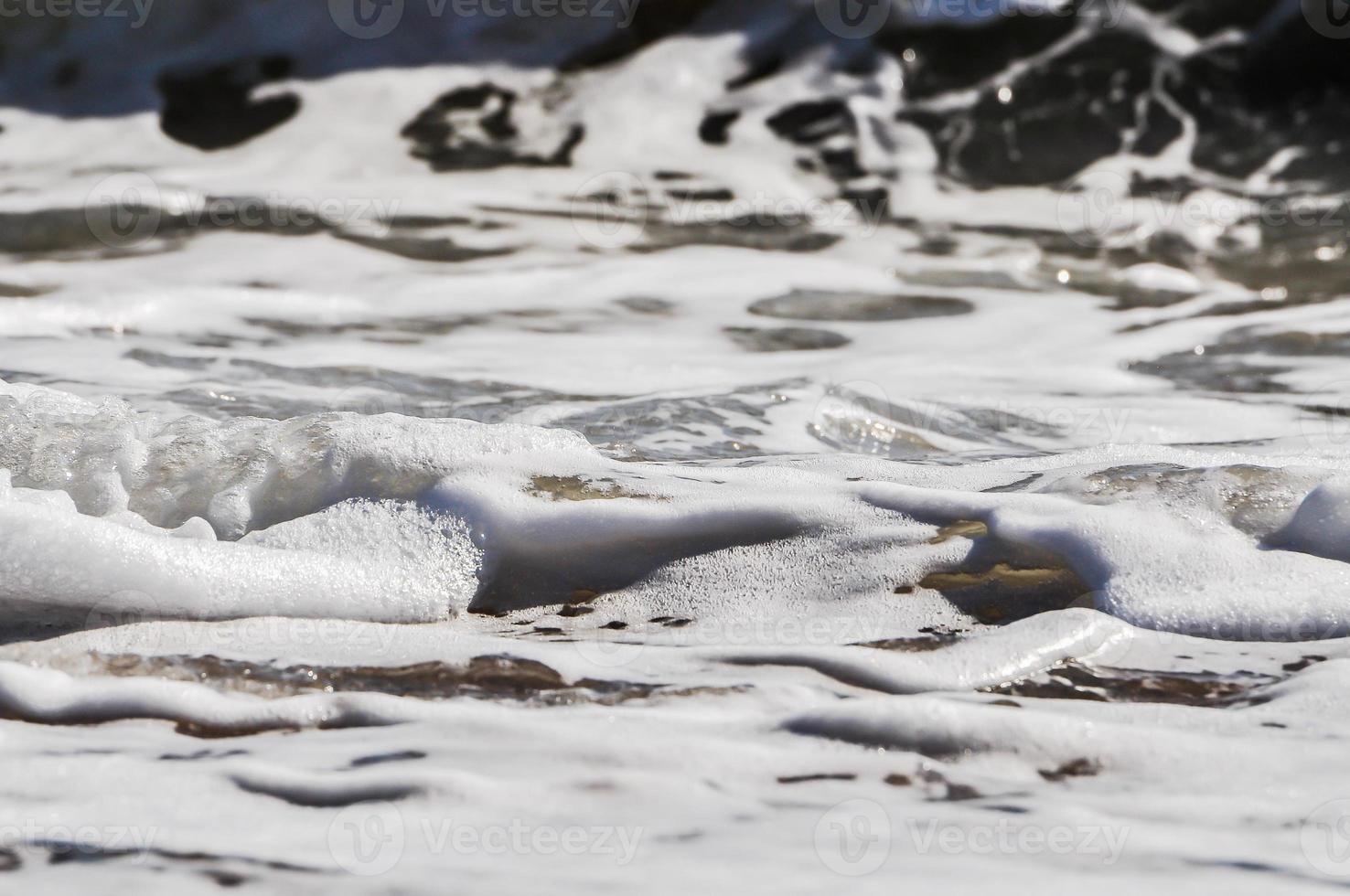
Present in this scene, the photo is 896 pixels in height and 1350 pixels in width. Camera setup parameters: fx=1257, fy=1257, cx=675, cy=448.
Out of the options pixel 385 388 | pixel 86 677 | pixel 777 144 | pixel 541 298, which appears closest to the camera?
pixel 86 677

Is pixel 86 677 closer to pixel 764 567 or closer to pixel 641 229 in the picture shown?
pixel 764 567

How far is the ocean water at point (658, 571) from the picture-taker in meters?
1.08

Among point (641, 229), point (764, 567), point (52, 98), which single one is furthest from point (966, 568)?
point (52, 98)

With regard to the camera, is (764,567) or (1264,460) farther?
(1264,460)

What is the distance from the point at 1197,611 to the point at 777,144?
17.0ft

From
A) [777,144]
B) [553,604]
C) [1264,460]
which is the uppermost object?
[777,144]

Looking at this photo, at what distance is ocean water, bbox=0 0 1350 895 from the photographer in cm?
108

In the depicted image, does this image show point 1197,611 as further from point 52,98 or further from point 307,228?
point 52,98

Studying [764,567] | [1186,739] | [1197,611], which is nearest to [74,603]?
[764,567]

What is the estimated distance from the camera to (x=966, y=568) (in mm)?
1731

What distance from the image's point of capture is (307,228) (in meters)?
5.42

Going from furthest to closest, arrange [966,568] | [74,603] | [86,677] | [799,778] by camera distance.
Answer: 1. [966,568]
2. [74,603]
3. [86,677]
4. [799,778]

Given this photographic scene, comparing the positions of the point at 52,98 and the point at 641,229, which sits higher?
the point at 52,98

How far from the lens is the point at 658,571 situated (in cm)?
181
